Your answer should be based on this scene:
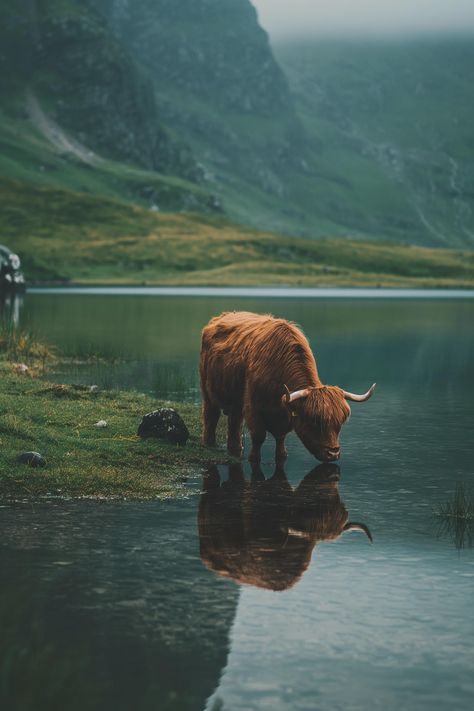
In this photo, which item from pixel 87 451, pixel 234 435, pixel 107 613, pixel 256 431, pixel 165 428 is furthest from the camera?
pixel 165 428

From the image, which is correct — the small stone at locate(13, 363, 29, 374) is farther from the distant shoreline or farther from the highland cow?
the distant shoreline

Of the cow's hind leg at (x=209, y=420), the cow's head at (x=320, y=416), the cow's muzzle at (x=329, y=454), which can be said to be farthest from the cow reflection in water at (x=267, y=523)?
the cow's hind leg at (x=209, y=420)

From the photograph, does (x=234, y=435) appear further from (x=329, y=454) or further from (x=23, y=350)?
(x=23, y=350)

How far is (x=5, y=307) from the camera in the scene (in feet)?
245

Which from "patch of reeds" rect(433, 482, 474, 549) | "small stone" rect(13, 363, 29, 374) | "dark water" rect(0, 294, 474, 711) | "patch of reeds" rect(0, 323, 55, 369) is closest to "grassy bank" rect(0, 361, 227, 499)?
"dark water" rect(0, 294, 474, 711)

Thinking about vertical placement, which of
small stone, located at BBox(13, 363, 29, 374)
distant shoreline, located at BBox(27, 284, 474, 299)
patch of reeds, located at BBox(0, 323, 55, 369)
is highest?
small stone, located at BBox(13, 363, 29, 374)

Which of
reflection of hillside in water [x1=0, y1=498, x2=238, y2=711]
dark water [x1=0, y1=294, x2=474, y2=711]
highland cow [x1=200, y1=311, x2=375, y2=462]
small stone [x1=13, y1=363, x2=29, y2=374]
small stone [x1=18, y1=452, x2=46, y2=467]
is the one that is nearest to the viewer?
reflection of hillside in water [x1=0, y1=498, x2=238, y2=711]

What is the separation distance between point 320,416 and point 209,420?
14.4 feet

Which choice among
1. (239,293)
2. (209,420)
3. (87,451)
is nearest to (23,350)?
(209,420)

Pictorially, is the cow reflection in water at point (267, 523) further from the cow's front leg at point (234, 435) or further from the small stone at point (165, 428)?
the small stone at point (165, 428)

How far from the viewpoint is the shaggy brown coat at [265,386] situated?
58.3ft

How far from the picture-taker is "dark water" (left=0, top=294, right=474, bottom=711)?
9.65 m

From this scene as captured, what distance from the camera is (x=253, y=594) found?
12180 millimetres

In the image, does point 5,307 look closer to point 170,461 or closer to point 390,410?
point 390,410
